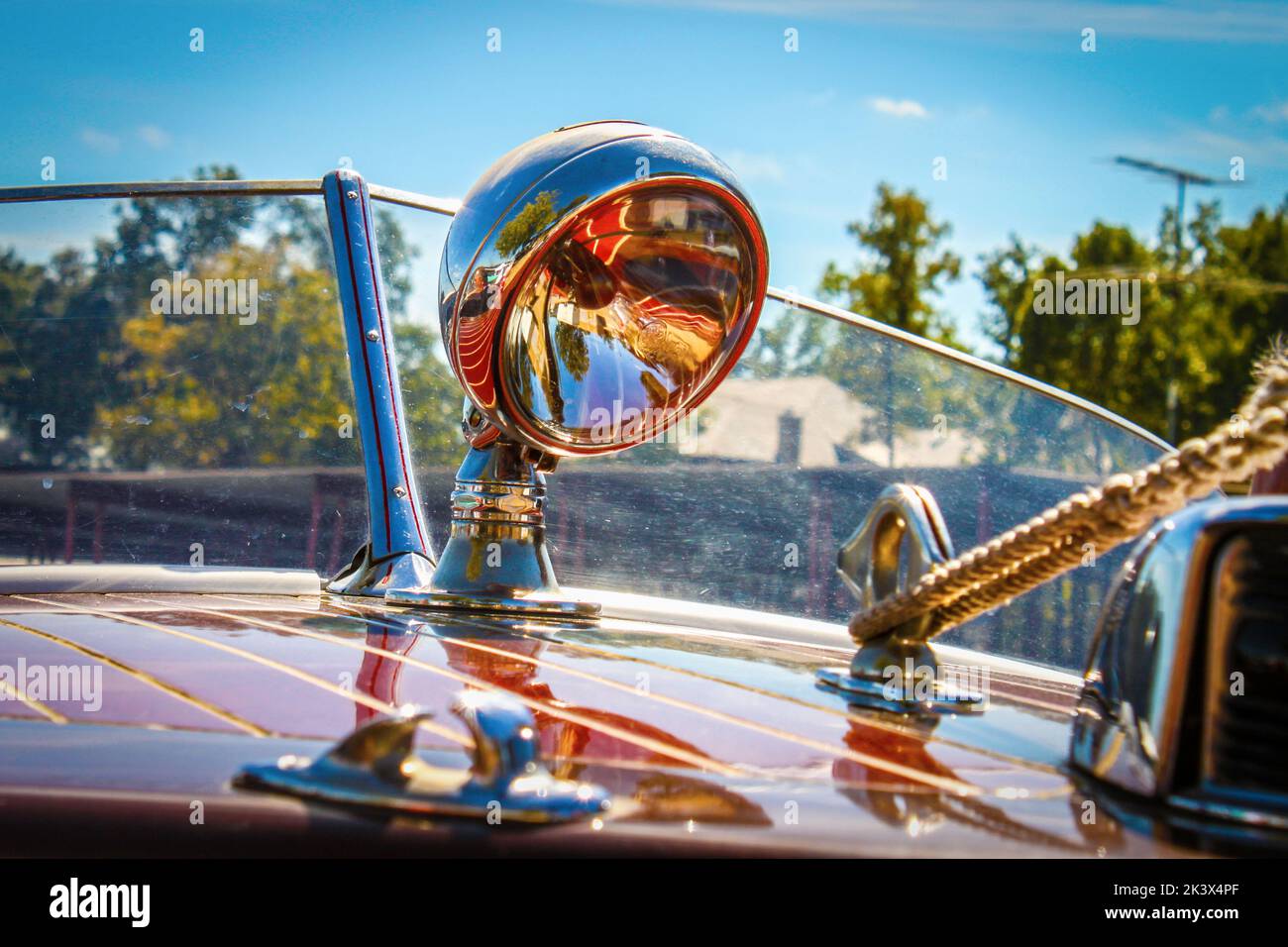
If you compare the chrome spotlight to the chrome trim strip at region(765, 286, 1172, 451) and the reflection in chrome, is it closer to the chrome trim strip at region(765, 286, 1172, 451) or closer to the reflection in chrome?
the chrome trim strip at region(765, 286, 1172, 451)

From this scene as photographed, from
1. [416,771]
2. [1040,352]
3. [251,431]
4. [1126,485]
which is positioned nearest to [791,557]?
[251,431]

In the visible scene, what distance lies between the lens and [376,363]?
2.37 m

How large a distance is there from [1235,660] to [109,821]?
0.79 meters

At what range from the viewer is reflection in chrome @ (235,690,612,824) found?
91 centimetres

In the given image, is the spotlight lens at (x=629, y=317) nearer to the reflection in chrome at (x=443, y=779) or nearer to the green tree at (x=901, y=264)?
the reflection in chrome at (x=443, y=779)

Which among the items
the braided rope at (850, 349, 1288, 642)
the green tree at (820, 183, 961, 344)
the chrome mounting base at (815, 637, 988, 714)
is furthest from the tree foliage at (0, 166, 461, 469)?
the green tree at (820, 183, 961, 344)

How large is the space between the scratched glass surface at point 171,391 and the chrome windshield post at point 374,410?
54 mm

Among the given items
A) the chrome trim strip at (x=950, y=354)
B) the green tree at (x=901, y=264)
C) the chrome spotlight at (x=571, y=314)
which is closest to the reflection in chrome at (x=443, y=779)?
the chrome spotlight at (x=571, y=314)

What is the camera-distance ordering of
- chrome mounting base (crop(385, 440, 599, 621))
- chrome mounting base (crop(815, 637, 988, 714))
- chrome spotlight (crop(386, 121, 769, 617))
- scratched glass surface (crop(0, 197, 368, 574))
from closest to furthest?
chrome mounting base (crop(815, 637, 988, 714)), chrome spotlight (crop(386, 121, 769, 617)), chrome mounting base (crop(385, 440, 599, 621)), scratched glass surface (crop(0, 197, 368, 574))

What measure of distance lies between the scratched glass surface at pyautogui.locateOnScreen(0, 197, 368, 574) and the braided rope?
1232 millimetres

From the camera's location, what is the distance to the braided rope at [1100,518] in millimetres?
1008

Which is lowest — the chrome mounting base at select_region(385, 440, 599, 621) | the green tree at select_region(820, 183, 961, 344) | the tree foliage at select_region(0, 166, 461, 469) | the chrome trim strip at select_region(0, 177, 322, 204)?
the chrome mounting base at select_region(385, 440, 599, 621)

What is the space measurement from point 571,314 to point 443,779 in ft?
3.21
